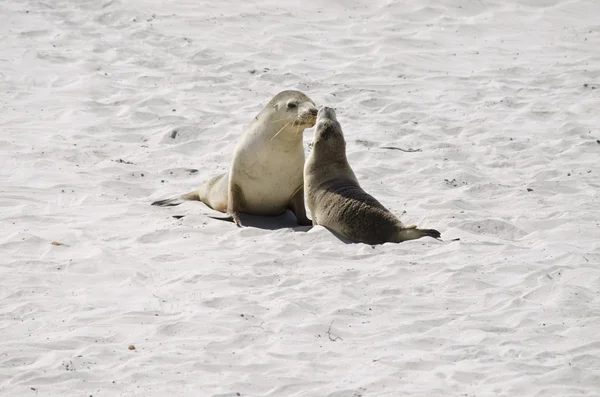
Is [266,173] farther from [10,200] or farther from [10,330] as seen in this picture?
[10,330]

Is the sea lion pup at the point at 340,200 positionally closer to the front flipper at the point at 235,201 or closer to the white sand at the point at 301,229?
the white sand at the point at 301,229

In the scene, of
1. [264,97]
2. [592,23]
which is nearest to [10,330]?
[264,97]

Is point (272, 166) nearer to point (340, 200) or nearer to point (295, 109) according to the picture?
point (295, 109)

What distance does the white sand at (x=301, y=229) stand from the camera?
4852 millimetres

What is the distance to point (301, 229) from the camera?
7238mm

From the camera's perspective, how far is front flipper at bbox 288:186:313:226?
743 centimetres

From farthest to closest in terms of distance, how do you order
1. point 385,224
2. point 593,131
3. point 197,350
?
point 593,131 < point 385,224 < point 197,350

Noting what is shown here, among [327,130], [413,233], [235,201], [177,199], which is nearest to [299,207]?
[235,201]

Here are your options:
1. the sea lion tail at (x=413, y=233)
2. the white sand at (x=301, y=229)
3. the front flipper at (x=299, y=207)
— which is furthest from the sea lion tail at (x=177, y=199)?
the sea lion tail at (x=413, y=233)

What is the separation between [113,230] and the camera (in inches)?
272

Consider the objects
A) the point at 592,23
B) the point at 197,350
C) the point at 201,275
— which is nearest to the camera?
the point at 197,350

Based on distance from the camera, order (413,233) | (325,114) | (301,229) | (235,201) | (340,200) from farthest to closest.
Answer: (235,201) → (325,114) → (301,229) → (340,200) → (413,233)

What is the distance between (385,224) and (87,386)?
100 inches

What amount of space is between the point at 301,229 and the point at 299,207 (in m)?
0.31
